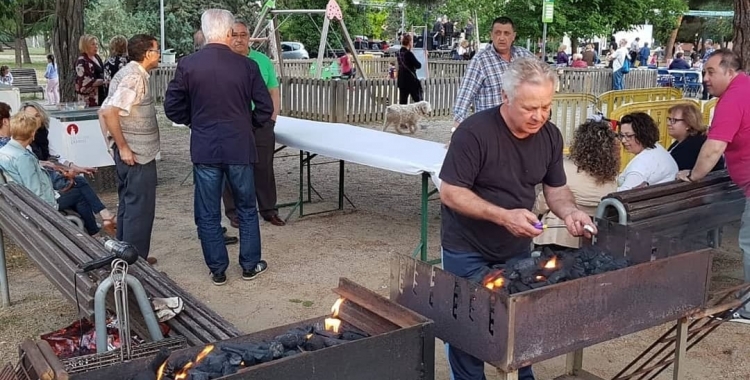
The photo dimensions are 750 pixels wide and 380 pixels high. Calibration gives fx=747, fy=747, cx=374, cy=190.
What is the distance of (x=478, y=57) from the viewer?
5.68 m

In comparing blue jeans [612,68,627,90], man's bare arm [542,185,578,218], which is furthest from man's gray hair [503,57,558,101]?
blue jeans [612,68,627,90]

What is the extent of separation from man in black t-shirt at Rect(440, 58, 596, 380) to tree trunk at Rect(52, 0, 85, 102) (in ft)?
23.6

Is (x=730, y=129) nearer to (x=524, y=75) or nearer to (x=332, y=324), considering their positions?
(x=524, y=75)

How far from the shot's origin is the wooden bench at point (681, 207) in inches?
155

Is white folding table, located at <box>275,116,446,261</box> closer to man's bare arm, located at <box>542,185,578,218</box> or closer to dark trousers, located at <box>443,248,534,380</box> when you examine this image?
man's bare arm, located at <box>542,185,578,218</box>

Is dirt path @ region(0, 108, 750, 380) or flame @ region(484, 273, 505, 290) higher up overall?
flame @ region(484, 273, 505, 290)

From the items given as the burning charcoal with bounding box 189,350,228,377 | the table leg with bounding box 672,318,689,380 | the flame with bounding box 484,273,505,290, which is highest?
the flame with bounding box 484,273,505,290

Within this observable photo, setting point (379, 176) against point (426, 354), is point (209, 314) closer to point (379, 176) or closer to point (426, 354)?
point (426, 354)

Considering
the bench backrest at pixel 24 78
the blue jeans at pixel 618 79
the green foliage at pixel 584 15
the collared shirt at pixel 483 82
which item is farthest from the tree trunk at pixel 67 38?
the green foliage at pixel 584 15

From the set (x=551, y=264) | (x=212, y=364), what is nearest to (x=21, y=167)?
(x=212, y=364)

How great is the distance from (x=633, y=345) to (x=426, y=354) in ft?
7.82

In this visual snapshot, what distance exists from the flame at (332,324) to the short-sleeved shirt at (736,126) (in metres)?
2.94

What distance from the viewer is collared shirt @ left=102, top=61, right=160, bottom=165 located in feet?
15.9

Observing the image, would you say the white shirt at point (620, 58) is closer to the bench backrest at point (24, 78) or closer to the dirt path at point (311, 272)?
the dirt path at point (311, 272)
